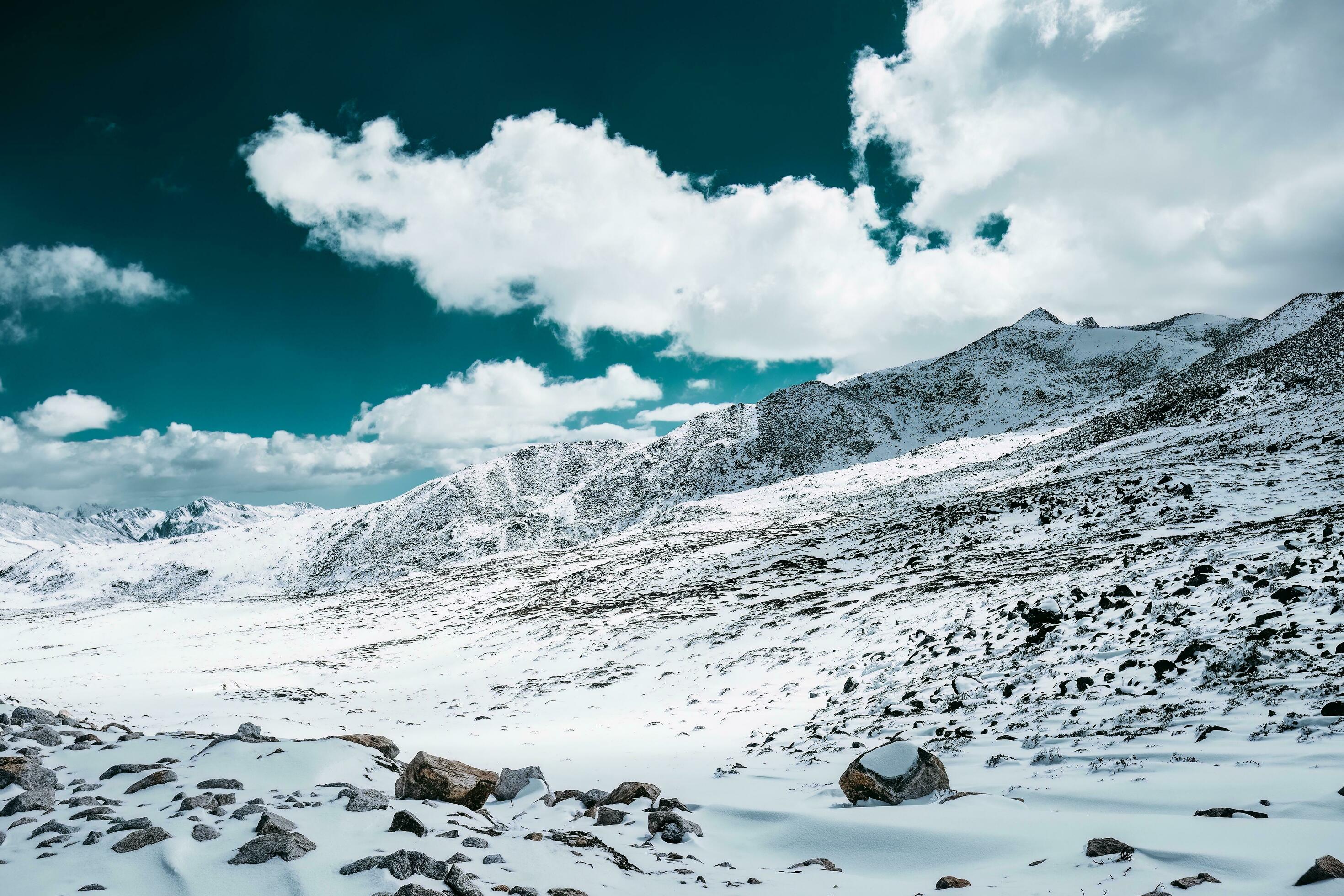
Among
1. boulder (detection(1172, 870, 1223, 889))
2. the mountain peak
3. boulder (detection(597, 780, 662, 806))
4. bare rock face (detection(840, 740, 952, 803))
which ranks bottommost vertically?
boulder (detection(597, 780, 662, 806))

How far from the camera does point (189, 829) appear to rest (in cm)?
483

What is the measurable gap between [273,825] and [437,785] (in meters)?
1.82

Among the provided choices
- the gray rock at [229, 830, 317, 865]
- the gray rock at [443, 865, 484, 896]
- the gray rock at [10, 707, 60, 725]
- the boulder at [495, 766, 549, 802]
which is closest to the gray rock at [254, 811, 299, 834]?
the gray rock at [229, 830, 317, 865]

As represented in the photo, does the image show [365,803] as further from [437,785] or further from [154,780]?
[154,780]

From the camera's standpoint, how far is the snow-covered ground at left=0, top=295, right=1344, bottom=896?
4.70 meters

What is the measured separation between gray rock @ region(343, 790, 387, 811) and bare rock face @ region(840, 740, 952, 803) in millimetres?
4886

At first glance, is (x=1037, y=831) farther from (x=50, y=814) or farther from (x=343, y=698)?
(x=343, y=698)

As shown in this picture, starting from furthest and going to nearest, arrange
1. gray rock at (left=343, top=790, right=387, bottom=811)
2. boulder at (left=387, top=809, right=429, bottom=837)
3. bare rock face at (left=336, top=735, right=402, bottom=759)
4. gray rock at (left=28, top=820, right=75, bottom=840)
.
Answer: bare rock face at (left=336, top=735, right=402, bottom=759) < gray rock at (left=343, top=790, right=387, bottom=811) < boulder at (left=387, top=809, right=429, bottom=837) < gray rock at (left=28, top=820, right=75, bottom=840)

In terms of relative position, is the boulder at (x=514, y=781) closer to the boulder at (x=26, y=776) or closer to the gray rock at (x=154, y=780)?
the gray rock at (x=154, y=780)

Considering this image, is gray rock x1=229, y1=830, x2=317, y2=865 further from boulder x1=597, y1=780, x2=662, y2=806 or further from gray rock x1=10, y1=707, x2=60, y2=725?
gray rock x1=10, y1=707, x2=60, y2=725

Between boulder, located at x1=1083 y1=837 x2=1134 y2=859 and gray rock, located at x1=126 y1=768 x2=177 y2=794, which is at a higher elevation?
gray rock, located at x1=126 y1=768 x2=177 y2=794

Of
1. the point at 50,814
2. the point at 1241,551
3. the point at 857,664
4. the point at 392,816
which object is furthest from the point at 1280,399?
the point at 50,814

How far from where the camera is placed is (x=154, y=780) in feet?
20.1

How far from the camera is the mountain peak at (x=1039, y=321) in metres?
99.5
